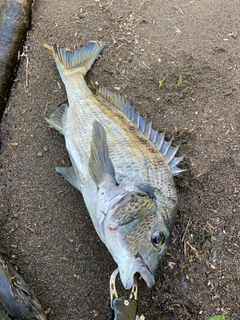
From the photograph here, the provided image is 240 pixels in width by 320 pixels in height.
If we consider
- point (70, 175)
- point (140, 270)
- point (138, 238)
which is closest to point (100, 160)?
point (70, 175)

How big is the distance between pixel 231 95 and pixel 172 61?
76 cm

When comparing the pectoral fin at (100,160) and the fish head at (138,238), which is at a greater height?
the pectoral fin at (100,160)

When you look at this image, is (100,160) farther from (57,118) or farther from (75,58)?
(75,58)

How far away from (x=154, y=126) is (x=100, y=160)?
3.40 ft

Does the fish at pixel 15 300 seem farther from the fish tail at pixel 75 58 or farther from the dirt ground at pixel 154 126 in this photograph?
the fish tail at pixel 75 58

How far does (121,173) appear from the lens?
122 inches

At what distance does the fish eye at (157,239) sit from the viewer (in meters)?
2.77

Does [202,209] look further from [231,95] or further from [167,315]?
[231,95]

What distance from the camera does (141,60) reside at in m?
4.25

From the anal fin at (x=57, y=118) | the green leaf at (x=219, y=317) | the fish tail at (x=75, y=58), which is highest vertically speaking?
the fish tail at (x=75, y=58)

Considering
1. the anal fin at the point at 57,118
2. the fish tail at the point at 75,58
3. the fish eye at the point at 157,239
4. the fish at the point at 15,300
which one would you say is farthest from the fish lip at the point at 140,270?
the fish tail at the point at 75,58

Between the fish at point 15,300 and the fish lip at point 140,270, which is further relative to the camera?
the fish at point 15,300

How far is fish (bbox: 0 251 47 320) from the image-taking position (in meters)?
2.87

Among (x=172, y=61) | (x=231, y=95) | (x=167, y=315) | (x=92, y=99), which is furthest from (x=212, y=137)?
(x=167, y=315)
